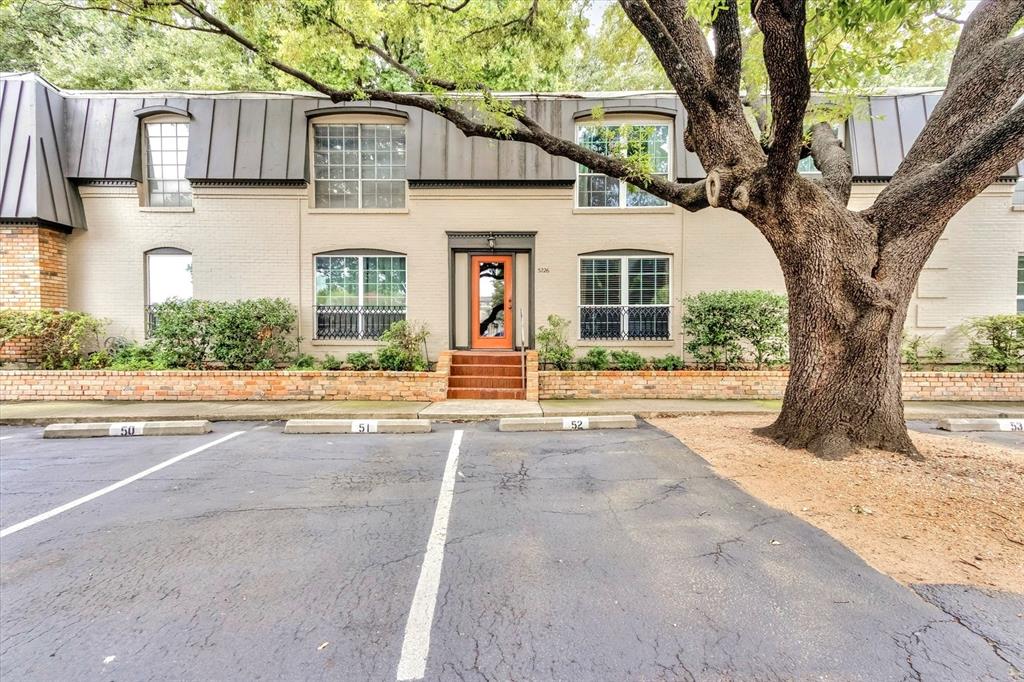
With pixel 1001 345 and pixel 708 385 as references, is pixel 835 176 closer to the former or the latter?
pixel 708 385

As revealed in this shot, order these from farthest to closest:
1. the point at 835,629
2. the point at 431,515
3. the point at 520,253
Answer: the point at 520,253
the point at 431,515
the point at 835,629

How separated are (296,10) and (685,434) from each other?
359 inches

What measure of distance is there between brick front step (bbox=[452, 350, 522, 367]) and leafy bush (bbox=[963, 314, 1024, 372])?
32.2ft

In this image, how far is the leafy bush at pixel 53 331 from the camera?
342 inches

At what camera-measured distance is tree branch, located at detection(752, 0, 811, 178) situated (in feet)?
12.8

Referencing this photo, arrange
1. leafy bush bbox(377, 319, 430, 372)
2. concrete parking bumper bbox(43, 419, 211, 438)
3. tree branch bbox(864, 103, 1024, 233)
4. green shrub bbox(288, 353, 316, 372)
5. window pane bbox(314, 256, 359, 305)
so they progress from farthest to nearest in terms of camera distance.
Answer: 1. window pane bbox(314, 256, 359, 305)
2. green shrub bbox(288, 353, 316, 372)
3. leafy bush bbox(377, 319, 430, 372)
4. concrete parking bumper bbox(43, 419, 211, 438)
5. tree branch bbox(864, 103, 1024, 233)

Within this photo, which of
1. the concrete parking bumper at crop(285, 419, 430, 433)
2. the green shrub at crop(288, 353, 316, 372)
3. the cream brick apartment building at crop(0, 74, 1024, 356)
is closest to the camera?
the concrete parking bumper at crop(285, 419, 430, 433)

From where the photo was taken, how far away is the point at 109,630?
7.44 ft

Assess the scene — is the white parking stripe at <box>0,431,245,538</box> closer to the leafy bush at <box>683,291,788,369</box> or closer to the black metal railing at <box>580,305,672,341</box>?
the black metal railing at <box>580,305,672,341</box>

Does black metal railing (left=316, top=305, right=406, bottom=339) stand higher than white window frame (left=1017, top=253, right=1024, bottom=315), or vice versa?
white window frame (left=1017, top=253, right=1024, bottom=315)

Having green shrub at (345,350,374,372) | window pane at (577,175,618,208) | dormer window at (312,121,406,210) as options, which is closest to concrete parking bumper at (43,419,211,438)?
green shrub at (345,350,374,372)

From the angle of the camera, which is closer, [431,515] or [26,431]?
[431,515]

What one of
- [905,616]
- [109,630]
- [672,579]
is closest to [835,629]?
[905,616]

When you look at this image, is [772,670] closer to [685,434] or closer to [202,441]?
[685,434]
